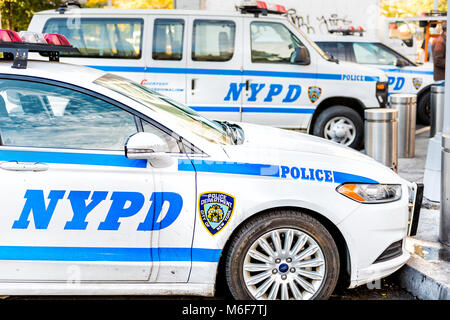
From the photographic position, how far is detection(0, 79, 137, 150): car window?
3777 millimetres

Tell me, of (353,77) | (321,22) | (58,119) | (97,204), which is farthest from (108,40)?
(321,22)

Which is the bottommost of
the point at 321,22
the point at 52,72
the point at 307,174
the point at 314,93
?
the point at 307,174

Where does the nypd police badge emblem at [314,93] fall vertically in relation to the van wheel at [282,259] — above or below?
above

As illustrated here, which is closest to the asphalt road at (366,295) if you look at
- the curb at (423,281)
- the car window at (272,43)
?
the curb at (423,281)

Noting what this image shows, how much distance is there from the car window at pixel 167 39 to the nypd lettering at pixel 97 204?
17.5 feet

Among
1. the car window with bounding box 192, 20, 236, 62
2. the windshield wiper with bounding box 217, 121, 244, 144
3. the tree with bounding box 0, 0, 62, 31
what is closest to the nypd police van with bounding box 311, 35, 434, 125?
the car window with bounding box 192, 20, 236, 62

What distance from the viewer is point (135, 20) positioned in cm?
870

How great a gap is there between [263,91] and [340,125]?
4.53 ft

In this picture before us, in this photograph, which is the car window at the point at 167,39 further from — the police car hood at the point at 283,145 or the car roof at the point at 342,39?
the police car hood at the point at 283,145

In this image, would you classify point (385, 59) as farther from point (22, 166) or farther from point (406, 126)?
point (22, 166)

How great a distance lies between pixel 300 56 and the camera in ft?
28.9

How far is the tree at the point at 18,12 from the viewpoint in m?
10.5

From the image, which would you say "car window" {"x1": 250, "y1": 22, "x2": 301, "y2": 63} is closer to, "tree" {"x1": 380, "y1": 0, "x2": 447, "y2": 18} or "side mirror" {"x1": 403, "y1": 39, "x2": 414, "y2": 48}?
"side mirror" {"x1": 403, "y1": 39, "x2": 414, "y2": 48}

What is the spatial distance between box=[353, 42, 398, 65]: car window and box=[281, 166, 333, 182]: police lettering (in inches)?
A: 328
